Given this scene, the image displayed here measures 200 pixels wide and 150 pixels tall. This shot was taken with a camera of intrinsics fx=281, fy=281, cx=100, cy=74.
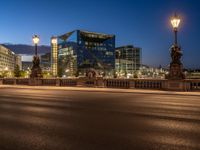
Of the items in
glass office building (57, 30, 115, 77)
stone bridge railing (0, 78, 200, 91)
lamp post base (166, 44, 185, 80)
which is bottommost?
stone bridge railing (0, 78, 200, 91)

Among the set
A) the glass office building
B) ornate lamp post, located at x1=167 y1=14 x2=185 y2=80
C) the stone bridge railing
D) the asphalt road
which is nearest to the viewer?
the asphalt road

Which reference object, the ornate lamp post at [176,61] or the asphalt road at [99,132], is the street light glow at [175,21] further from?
the asphalt road at [99,132]

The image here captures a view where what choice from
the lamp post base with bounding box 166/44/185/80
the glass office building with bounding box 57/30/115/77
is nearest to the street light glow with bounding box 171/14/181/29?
the lamp post base with bounding box 166/44/185/80

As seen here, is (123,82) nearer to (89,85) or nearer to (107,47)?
(89,85)

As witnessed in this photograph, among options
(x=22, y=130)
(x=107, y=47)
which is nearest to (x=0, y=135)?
(x=22, y=130)

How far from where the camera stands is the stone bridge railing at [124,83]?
78.3 feet

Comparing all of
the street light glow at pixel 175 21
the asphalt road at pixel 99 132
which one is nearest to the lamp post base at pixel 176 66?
the street light glow at pixel 175 21

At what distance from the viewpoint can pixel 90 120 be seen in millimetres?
9492

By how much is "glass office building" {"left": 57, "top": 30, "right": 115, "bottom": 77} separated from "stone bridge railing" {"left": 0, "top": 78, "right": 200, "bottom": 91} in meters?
138

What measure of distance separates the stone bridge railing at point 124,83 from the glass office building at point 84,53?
138 meters

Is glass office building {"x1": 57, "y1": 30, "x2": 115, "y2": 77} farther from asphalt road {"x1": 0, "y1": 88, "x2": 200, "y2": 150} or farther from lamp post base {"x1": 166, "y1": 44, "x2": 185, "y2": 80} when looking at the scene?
asphalt road {"x1": 0, "y1": 88, "x2": 200, "y2": 150}

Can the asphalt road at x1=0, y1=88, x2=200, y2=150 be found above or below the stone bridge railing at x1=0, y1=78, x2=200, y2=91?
below

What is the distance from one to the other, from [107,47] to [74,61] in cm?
2702

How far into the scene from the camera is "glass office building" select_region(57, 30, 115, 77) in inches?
7096
